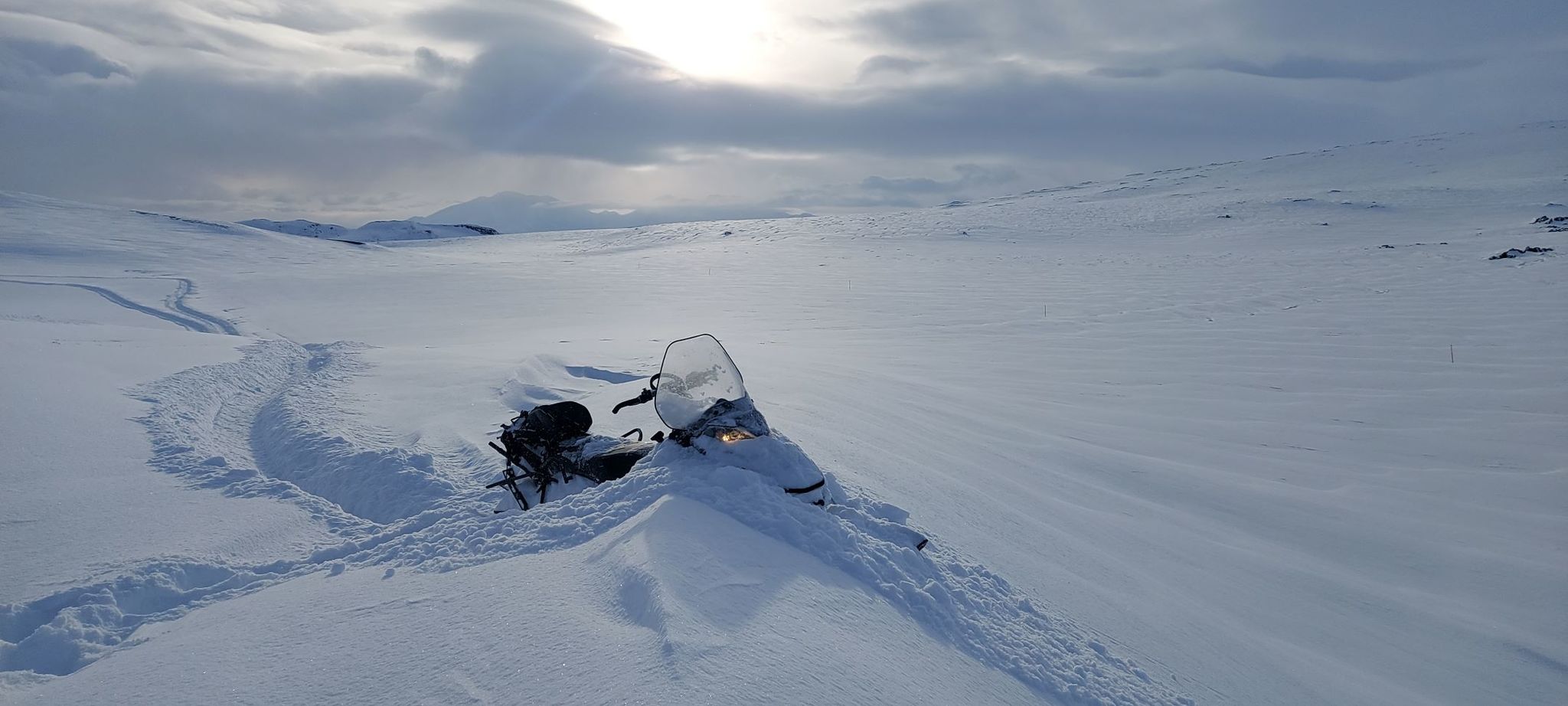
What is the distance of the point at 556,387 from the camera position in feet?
29.7

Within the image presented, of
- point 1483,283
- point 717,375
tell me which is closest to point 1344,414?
point 717,375

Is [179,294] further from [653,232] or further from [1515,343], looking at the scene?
[653,232]

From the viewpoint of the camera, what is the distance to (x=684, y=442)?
13.8 ft

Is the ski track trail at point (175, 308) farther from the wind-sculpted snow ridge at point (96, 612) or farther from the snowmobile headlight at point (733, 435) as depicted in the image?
the snowmobile headlight at point (733, 435)

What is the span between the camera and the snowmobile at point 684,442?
4.03 m

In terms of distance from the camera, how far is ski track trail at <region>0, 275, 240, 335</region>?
15.6 m

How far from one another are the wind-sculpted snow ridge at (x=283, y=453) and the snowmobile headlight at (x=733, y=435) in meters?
2.29

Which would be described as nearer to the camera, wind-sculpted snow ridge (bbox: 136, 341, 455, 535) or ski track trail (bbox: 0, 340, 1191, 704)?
ski track trail (bbox: 0, 340, 1191, 704)

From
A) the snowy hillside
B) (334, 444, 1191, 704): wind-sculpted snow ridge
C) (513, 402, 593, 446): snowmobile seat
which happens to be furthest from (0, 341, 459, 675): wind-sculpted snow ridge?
the snowy hillside

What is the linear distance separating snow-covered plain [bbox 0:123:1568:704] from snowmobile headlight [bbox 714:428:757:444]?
0.60 ft

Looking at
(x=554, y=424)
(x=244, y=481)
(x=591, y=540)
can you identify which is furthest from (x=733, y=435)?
(x=244, y=481)

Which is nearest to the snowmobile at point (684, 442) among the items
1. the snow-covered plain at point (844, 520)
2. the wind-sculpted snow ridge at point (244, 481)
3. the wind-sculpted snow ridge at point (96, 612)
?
the snow-covered plain at point (844, 520)

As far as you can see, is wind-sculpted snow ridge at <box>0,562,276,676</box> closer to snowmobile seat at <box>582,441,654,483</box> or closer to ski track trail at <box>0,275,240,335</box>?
snowmobile seat at <box>582,441,654,483</box>

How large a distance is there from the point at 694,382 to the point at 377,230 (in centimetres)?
12825
